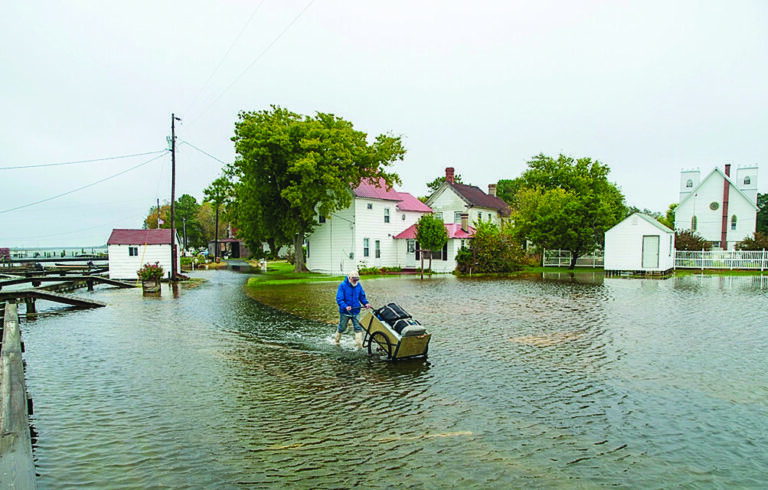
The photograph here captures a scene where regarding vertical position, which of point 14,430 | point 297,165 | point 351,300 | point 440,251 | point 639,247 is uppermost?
point 297,165

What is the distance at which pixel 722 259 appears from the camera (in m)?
39.6

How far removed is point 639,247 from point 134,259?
36898 millimetres

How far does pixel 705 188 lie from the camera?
50.8 m

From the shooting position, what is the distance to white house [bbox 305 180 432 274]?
3669 centimetres

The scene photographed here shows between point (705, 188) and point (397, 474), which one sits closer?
point (397, 474)

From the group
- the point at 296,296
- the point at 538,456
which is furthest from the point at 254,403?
the point at 296,296

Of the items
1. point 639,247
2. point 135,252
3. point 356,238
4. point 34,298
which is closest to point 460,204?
point 356,238

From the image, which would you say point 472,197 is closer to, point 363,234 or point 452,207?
point 452,207

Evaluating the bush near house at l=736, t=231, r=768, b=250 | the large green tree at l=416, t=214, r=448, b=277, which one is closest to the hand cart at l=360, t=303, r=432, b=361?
the large green tree at l=416, t=214, r=448, b=277

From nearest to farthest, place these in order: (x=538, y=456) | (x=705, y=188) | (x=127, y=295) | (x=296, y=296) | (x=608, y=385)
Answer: (x=538, y=456) → (x=608, y=385) → (x=296, y=296) → (x=127, y=295) → (x=705, y=188)

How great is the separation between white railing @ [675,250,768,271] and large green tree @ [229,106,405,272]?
26.0 m

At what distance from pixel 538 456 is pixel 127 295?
23.6 meters

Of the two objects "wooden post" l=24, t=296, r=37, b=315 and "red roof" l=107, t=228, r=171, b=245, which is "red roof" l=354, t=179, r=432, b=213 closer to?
"red roof" l=107, t=228, r=171, b=245

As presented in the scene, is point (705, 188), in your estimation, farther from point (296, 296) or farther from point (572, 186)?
point (296, 296)
